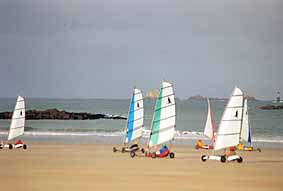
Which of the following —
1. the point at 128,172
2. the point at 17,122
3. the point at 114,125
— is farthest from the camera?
the point at 114,125

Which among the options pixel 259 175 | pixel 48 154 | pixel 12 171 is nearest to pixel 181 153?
pixel 48 154

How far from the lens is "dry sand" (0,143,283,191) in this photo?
4.78 meters

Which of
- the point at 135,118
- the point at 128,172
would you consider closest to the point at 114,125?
the point at 135,118

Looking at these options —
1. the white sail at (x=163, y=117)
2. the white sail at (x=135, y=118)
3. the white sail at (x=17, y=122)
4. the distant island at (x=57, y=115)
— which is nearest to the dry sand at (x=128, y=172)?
the white sail at (x=163, y=117)

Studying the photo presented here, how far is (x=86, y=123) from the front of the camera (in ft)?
51.8

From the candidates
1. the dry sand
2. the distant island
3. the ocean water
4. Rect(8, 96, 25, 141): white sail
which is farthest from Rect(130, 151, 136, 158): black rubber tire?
the distant island

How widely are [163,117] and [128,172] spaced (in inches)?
59.8

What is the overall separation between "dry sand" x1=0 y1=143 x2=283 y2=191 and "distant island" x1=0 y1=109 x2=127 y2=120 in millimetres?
7299

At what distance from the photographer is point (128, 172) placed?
5566 millimetres

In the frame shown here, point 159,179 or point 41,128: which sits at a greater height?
point 41,128

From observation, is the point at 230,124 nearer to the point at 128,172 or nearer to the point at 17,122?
the point at 128,172

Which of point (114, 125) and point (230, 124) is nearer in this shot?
point (230, 124)

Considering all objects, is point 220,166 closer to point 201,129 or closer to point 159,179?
point 159,179

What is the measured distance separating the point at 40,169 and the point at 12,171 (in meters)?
0.31
